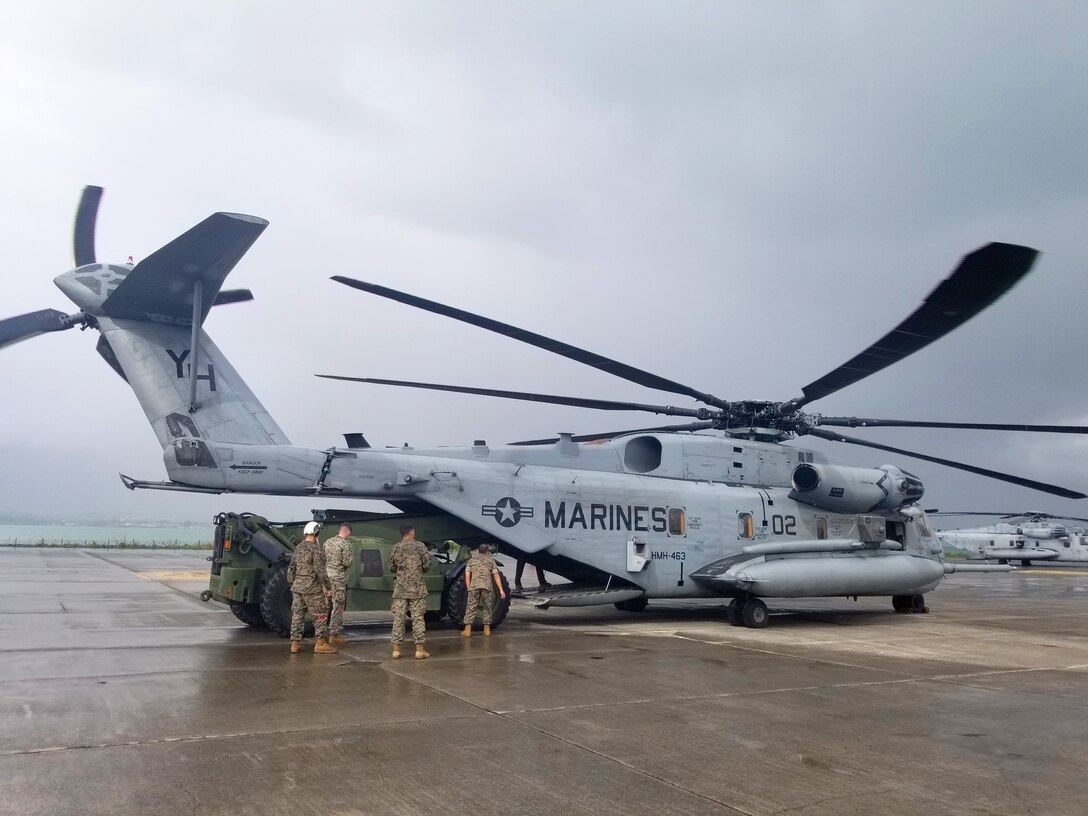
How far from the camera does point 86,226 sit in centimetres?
1123

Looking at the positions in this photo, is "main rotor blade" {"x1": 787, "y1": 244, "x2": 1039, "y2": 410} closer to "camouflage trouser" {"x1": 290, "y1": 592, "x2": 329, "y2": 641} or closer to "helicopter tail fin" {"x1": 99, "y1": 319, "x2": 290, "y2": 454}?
"camouflage trouser" {"x1": 290, "y1": 592, "x2": 329, "y2": 641}

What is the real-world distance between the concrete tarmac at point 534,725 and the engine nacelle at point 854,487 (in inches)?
159

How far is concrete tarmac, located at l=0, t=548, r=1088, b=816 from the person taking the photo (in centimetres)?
435

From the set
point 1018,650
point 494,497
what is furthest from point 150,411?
point 1018,650

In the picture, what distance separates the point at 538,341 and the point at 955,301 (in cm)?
522

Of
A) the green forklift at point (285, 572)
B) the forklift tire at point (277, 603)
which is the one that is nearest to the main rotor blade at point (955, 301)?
the green forklift at point (285, 572)

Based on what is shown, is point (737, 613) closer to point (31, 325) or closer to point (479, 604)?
point (479, 604)

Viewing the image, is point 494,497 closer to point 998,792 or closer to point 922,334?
point 922,334

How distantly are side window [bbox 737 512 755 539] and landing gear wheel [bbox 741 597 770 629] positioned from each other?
4.88ft

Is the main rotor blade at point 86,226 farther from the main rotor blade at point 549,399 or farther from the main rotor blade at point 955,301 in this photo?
the main rotor blade at point 955,301

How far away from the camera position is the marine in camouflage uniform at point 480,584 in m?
11.0

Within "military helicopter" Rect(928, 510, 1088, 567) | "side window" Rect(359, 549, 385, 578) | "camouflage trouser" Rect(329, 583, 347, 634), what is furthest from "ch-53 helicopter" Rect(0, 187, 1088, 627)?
"military helicopter" Rect(928, 510, 1088, 567)

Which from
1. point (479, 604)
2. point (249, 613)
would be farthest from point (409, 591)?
point (249, 613)

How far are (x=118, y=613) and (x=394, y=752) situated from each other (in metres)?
10.1
